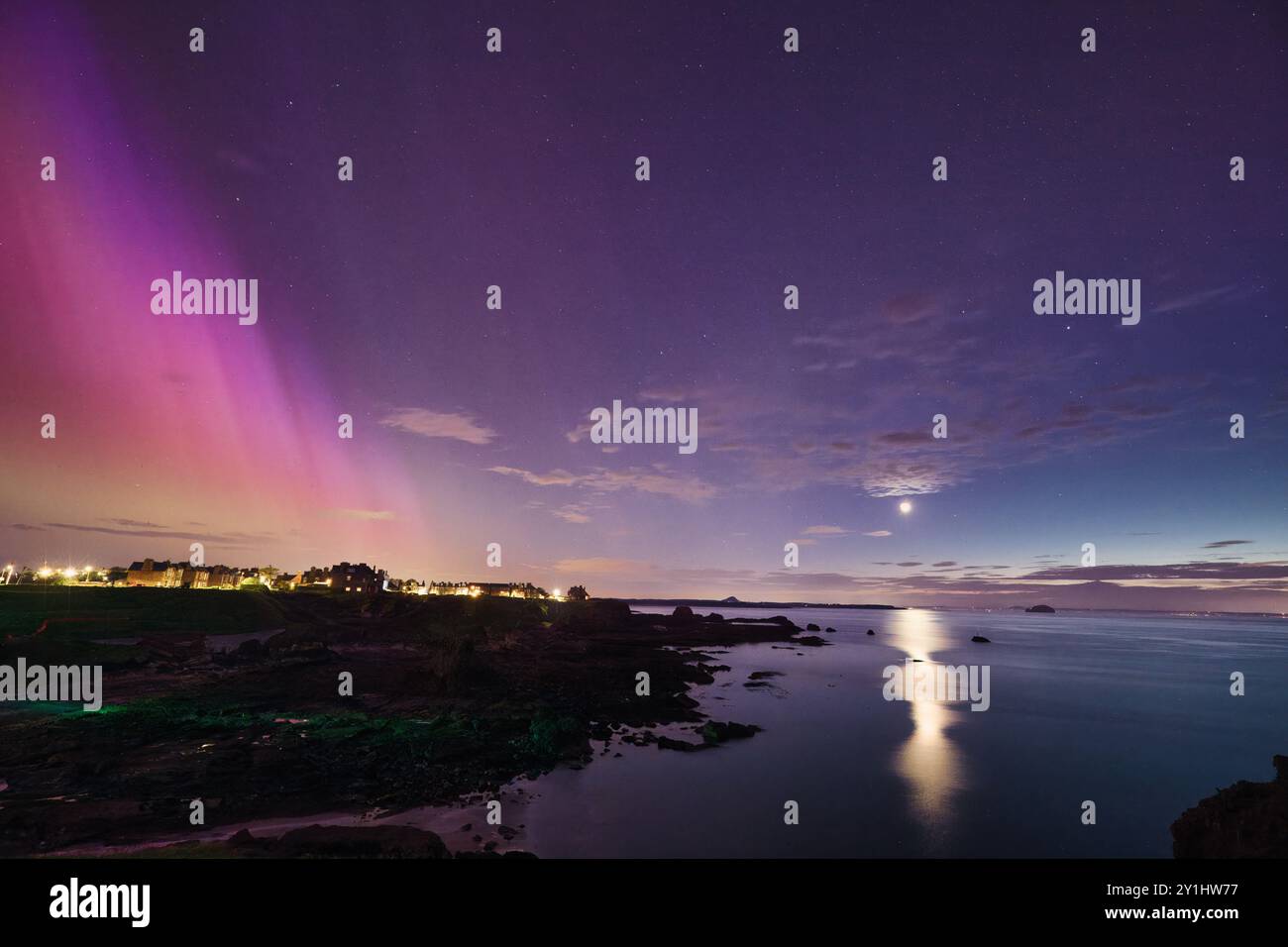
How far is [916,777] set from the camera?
919 inches

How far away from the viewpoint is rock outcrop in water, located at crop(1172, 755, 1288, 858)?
11562mm

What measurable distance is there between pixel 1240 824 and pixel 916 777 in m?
12.6

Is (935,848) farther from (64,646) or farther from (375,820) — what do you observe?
(64,646)

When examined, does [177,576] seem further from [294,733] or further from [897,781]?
[897,781]

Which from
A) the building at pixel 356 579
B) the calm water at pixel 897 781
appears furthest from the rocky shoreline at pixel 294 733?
the building at pixel 356 579

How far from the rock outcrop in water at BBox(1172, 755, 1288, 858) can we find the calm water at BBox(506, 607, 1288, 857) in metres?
5.45

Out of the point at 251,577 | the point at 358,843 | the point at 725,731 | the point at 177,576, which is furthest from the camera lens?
the point at 251,577

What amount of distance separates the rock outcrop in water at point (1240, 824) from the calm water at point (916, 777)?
5.45m

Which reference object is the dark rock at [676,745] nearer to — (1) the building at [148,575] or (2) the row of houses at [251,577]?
(2) the row of houses at [251,577]

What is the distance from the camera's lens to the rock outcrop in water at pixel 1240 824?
455 inches

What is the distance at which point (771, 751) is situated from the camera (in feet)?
81.6

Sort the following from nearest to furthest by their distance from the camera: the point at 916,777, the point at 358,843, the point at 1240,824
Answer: the point at 358,843 → the point at 1240,824 → the point at 916,777

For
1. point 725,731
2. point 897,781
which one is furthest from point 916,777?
point 725,731

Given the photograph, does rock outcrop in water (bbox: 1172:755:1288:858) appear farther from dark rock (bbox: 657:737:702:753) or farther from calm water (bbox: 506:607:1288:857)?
dark rock (bbox: 657:737:702:753)
